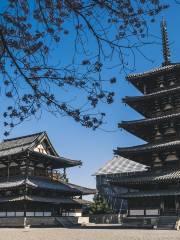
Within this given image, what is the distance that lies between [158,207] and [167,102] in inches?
364

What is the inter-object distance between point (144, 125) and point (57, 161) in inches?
536

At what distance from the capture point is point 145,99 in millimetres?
32250

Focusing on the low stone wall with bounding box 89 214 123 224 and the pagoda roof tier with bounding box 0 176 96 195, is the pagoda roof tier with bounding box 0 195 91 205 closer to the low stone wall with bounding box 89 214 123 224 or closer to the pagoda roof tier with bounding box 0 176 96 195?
the pagoda roof tier with bounding box 0 176 96 195

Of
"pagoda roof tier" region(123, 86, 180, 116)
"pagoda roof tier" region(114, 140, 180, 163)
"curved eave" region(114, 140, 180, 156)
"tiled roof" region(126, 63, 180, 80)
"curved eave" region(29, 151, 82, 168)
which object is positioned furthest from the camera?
"curved eave" region(29, 151, 82, 168)

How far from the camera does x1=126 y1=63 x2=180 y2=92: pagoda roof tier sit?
32188 millimetres

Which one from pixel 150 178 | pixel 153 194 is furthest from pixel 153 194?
pixel 150 178

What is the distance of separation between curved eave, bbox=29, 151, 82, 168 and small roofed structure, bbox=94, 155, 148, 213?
68.9 feet

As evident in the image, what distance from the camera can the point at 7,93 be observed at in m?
8.16

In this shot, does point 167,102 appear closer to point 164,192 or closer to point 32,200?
point 164,192

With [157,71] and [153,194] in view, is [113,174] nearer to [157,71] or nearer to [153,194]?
[157,71]

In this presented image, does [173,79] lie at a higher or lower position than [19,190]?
higher

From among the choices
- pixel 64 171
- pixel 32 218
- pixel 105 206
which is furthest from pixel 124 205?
pixel 32 218

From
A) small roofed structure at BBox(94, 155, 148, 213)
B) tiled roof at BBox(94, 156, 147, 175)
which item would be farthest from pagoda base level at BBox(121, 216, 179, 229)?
tiled roof at BBox(94, 156, 147, 175)

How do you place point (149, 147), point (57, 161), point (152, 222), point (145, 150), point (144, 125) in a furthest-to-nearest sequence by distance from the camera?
1. point (57, 161)
2. point (144, 125)
3. point (145, 150)
4. point (149, 147)
5. point (152, 222)
